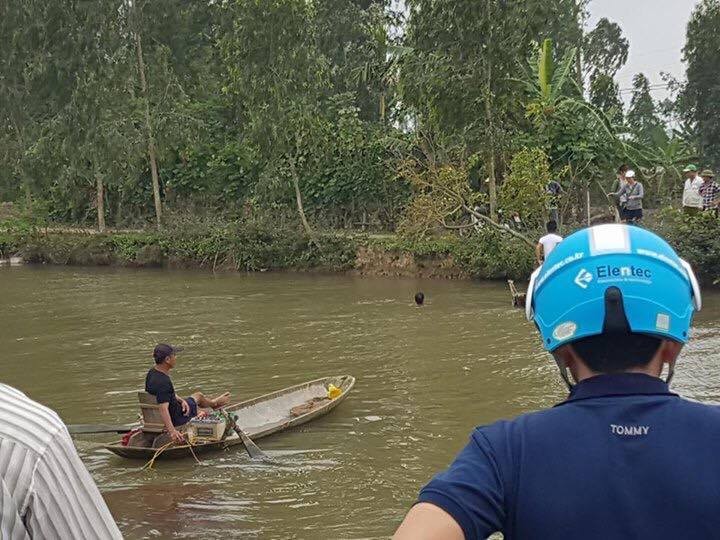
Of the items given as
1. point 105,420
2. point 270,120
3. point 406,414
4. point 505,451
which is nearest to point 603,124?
point 270,120

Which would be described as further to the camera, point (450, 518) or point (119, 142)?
point (119, 142)

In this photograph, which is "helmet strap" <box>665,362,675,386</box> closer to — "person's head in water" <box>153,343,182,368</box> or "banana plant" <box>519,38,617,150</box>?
"person's head in water" <box>153,343,182,368</box>

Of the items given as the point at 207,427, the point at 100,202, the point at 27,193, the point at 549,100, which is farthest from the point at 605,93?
the point at 207,427

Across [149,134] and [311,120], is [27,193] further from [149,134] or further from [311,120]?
[311,120]

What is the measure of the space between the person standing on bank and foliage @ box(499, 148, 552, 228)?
325cm

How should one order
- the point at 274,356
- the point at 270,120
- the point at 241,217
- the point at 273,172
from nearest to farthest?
the point at 274,356 → the point at 270,120 → the point at 273,172 → the point at 241,217

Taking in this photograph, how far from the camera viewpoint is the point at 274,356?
14.7 metres

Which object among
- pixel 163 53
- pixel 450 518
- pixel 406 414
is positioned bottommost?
pixel 406 414

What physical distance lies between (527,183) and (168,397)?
13372 millimetres

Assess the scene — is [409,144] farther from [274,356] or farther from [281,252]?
[274,356]

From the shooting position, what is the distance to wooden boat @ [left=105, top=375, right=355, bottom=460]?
885 centimetres

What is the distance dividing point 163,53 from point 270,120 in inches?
313

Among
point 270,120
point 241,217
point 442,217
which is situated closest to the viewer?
point 442,217

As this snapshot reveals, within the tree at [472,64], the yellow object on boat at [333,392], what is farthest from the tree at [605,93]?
the yellow object on boat at [333,392]
